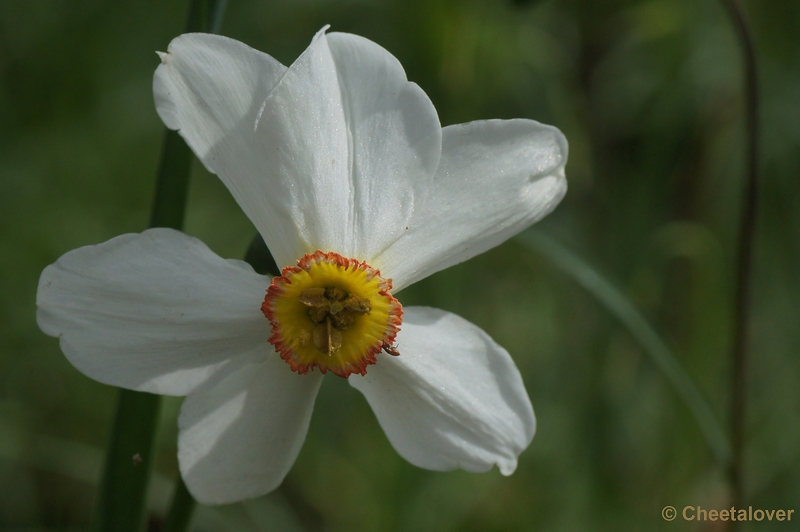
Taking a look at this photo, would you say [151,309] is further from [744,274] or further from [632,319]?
[744,274]

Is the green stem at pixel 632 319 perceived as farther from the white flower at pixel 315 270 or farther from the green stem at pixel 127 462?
the green stem at pixel 127 462

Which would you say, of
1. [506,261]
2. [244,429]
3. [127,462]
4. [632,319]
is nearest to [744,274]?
[632,319]

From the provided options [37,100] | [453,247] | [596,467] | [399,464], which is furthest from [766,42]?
[37,100]

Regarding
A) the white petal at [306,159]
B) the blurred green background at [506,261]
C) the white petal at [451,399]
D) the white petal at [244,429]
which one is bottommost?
the blurred green background at [506,261]

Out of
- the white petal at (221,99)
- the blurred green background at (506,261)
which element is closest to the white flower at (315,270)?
the white petal at (221,99)

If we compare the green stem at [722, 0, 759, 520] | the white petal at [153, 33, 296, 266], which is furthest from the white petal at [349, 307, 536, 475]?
the green stem at [722, 0, 759, 520]

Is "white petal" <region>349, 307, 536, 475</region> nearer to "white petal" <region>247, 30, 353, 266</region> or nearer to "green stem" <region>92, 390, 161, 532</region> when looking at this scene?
"white petal" <region>247, 30, 353, 266</region>

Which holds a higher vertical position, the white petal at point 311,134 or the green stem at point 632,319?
the white petal at point 311,134
